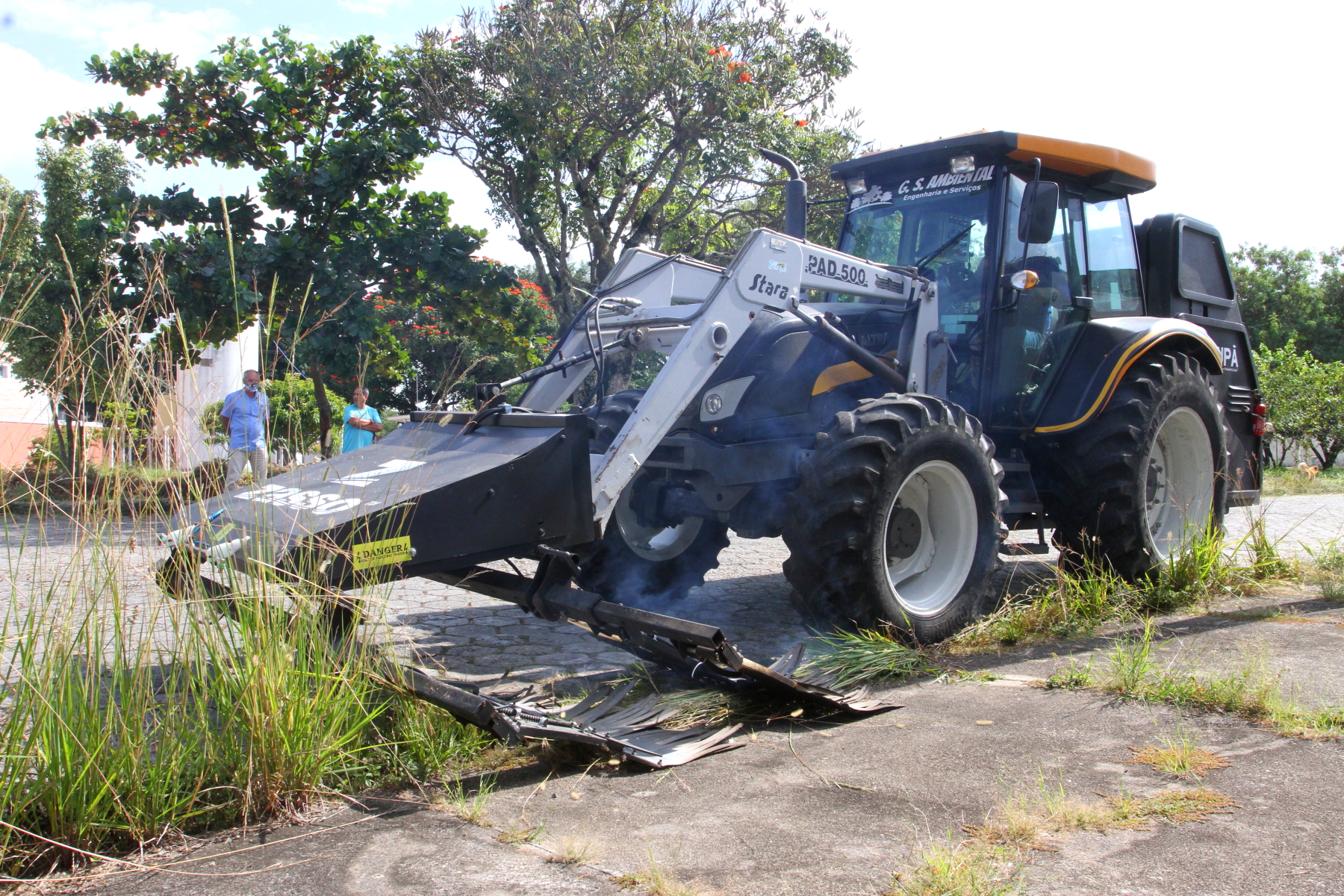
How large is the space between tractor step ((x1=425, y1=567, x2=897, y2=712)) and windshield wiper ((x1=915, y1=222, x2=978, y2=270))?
2863 mm

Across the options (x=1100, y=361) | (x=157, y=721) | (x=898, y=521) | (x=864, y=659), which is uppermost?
(x=1100, y=361)

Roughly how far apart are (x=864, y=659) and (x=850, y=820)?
1.61m

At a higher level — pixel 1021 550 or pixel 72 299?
pixel 72 299

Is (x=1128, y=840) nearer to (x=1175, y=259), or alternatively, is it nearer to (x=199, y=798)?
(x=199, y=798)

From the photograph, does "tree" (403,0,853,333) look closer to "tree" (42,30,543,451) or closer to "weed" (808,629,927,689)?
"tree" (42,30,543,451)

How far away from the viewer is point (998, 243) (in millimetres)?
5930

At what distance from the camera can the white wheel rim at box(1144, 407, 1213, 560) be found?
6.68 meters

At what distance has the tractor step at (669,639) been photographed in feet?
12.4

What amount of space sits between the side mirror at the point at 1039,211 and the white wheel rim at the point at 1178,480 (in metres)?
1.89

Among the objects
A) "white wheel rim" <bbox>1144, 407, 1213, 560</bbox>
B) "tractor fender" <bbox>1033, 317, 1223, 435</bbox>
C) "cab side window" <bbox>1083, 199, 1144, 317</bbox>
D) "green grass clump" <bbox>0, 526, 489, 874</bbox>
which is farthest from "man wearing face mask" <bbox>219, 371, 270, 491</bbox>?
"white wheel rim" <bbox>1144, 407, 1213, 560</bbox>

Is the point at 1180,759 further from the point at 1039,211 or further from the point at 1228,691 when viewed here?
the point at 1039,211

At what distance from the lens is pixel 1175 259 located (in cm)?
704

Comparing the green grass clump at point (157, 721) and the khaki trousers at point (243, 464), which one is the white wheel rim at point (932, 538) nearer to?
the green grass clump at point (157, 721)

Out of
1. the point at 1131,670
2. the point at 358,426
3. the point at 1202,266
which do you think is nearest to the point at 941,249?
the point at 1202,266
